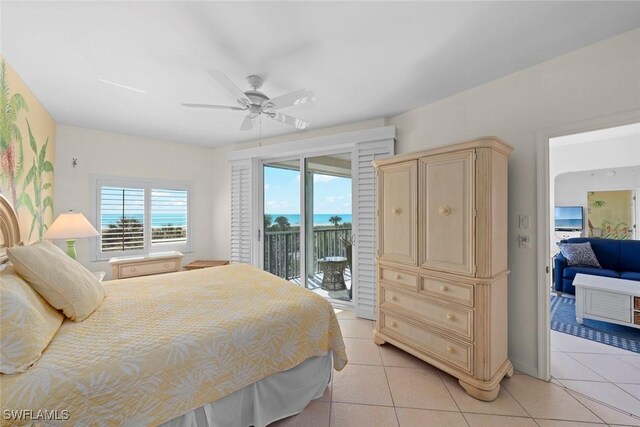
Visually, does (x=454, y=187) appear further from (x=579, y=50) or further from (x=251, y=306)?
(x=251, y=306)

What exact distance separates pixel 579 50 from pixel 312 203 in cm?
295

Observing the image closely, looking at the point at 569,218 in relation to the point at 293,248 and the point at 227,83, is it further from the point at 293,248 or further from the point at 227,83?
the point at 227,83

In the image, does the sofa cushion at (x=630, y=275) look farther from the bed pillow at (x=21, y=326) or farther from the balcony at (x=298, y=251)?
the bed pillow at (x=21, y=326)

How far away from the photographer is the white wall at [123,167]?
3332mm

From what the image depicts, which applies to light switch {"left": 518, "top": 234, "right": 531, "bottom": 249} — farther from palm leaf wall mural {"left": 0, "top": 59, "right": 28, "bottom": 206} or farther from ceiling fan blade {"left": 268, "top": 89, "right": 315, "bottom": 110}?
palm leaf wall mural {"left": 0, "top": 59, "right": 28, "bottom": 206}

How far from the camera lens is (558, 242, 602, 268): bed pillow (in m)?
3.80

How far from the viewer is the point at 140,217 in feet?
12.8

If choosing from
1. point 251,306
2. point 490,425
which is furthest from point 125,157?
point 490,425

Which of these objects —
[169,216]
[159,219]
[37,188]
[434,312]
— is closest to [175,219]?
[169,216]

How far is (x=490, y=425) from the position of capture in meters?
1.64

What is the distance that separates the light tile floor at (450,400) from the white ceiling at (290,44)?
2473mm

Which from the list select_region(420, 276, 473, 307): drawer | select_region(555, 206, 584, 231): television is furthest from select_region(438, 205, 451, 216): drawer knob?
select_region(555, 206, 584, 231): television

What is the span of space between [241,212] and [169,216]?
45.0 inches

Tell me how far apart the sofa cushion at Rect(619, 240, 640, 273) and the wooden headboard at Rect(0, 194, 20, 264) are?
660 cm
